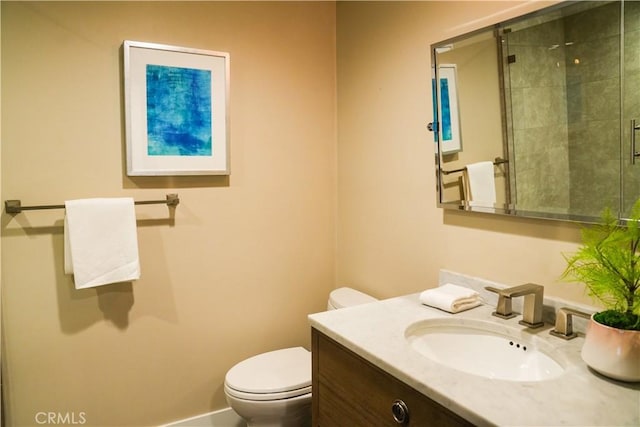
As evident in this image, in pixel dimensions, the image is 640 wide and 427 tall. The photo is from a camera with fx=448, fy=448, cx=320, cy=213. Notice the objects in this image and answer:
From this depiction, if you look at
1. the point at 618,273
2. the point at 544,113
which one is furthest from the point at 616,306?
the point at 544,113

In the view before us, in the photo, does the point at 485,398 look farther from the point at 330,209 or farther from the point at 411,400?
the point at 330,209

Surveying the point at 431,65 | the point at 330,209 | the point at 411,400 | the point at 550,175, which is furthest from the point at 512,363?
the point at 330,209

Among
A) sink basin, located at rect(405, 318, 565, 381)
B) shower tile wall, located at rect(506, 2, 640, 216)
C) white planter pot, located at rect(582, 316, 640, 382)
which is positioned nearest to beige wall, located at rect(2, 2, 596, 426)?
shower tile wall, located at rect(506, 2, 640, 216)

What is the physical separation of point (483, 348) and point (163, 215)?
1416 mm

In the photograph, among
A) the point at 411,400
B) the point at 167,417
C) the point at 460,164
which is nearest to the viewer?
the point at 411,400

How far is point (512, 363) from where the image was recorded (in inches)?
50.9

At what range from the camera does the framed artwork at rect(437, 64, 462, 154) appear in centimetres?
168

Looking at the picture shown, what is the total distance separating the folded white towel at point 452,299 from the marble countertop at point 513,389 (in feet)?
0.67

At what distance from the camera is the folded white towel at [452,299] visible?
147 cm

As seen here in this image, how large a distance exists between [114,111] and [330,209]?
115cm

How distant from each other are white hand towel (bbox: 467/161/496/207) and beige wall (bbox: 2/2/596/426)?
0.24 feet

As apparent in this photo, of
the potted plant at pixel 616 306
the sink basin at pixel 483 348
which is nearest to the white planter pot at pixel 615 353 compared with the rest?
the potted plant at pixel 616 306

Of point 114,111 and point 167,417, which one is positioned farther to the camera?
point 167,417

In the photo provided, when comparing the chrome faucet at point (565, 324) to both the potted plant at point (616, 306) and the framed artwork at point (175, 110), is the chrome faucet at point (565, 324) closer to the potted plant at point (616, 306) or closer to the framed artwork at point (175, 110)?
the potted plant at point (616, 306)
